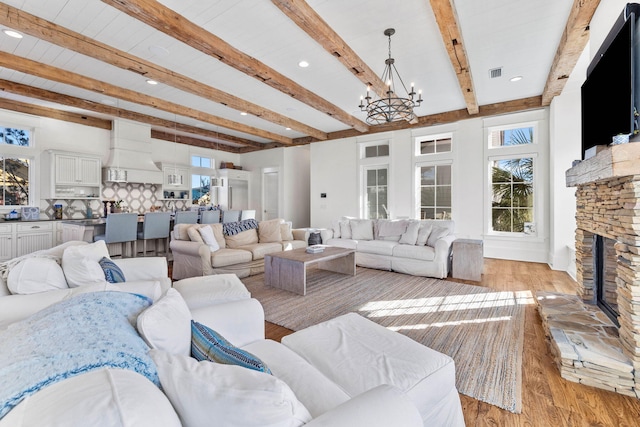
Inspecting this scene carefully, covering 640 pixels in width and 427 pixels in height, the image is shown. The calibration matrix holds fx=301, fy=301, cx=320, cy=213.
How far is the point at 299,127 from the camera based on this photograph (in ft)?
22.8

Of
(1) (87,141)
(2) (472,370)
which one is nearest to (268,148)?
(1) (87,141)

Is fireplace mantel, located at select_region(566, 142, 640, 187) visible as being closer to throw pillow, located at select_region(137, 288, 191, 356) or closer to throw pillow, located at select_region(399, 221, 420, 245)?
throw pillow, located at select_region(137, 288, 191, 356)

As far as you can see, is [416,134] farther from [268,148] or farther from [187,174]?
[187,174]

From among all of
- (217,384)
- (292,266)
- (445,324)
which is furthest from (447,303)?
(217,384)

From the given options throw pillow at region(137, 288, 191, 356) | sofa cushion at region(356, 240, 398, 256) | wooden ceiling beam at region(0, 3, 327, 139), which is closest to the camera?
throw pillow at region(137, 288, 191, 356)

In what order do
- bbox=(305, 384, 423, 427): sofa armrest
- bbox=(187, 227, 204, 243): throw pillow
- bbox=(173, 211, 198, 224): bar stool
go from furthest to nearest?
1. bbox=(173, 211, 198, 224): bar stool
2. bbox=(187, 227, 204, 243): throw pillow
3. bbox=(305, 384, 423, 427): sofa armrest

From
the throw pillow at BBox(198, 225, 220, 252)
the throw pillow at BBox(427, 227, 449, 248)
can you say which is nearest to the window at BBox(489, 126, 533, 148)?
the throw pillow at BBox(427, 227, 449, 248)

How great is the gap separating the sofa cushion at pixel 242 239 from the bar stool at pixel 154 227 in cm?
150

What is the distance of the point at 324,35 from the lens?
3.10 meters

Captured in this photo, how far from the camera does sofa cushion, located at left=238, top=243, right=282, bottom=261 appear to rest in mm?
4734

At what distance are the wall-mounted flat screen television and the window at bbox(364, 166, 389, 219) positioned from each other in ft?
15.4

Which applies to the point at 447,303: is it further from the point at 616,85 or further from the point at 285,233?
the point at 285,233

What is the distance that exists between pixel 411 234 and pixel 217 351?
173 inches

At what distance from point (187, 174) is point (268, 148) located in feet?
8.18
